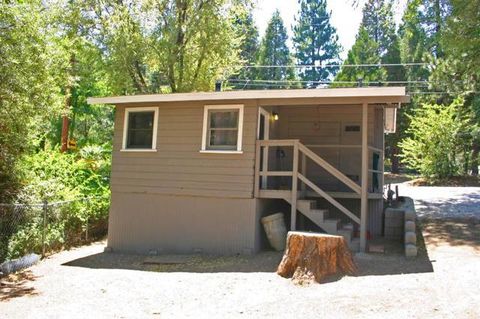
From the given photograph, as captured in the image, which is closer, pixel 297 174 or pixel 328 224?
pixel 328 224

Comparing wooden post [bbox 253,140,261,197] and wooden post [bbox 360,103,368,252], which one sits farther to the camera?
wooden post [bbox 253,140,261,197]

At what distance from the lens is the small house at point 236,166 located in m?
8.77

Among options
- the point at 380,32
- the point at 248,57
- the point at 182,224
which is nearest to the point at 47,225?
the point at 182,224

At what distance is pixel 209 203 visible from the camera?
946 cm

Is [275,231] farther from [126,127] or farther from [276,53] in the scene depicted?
[276,53]

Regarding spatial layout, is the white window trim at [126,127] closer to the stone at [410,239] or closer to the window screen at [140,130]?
the window screen at [140,130]

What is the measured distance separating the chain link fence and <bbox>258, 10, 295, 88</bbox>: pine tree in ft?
97.4

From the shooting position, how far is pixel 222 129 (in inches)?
372

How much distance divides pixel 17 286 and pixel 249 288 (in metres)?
4.04

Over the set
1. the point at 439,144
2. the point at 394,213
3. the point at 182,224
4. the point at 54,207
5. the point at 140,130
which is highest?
the point at 439,144

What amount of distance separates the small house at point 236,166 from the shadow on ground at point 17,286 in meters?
2.28

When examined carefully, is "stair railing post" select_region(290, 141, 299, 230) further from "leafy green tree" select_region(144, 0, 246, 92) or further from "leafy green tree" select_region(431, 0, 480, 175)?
"leafy green tree" select_region(144, 0, 246, 92)

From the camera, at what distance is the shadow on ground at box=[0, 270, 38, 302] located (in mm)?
7086

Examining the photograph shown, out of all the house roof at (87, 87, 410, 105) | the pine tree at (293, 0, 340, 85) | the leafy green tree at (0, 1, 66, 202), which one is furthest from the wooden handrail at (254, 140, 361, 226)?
the pine tree at (293, 0, 340, 85)
